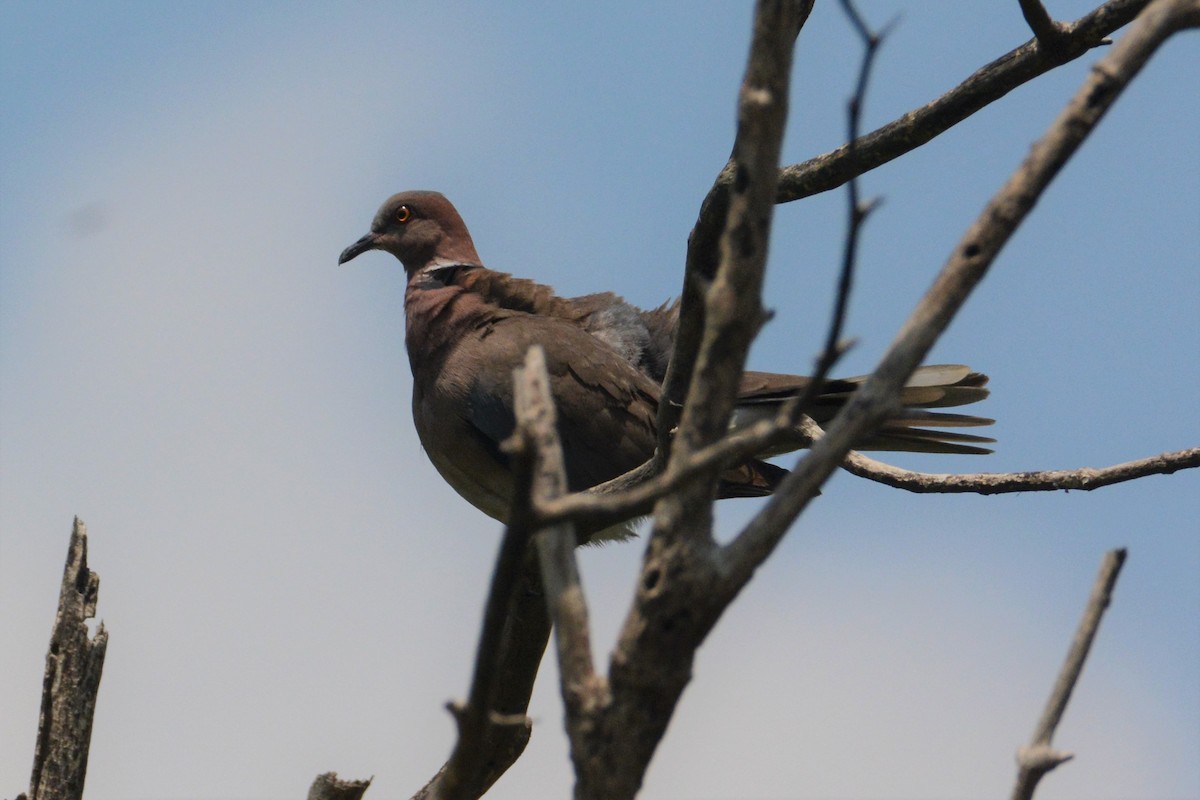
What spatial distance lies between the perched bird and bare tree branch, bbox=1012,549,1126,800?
3657 mm

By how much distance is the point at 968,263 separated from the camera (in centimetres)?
197

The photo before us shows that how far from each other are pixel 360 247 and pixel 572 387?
6.42ft

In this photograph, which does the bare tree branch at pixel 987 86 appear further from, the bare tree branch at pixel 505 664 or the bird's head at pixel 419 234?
the bird's head at pixel 419 234

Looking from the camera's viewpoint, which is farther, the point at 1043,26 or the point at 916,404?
the point at 916,404

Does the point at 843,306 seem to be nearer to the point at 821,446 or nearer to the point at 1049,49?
the point at 821,446

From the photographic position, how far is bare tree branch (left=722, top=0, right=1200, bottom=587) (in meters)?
1.94

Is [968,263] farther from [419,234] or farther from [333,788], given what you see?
[419,234]

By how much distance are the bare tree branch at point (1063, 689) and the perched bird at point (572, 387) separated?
3.66m

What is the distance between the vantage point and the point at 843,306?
73.2 inches

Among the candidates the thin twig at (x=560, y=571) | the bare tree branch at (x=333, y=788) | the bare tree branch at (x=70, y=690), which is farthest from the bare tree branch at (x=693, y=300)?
the bare tree branch at (x=70, y=690)

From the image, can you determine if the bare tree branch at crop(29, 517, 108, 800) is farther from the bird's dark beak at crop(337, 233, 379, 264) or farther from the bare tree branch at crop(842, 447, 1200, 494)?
the bird's dark beak at crop(337, 233, 379, 264)

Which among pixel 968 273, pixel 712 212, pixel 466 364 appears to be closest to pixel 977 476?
pixel 712 212

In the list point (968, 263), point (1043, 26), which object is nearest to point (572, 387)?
point (1043, 26)

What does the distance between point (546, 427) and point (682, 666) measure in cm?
40
